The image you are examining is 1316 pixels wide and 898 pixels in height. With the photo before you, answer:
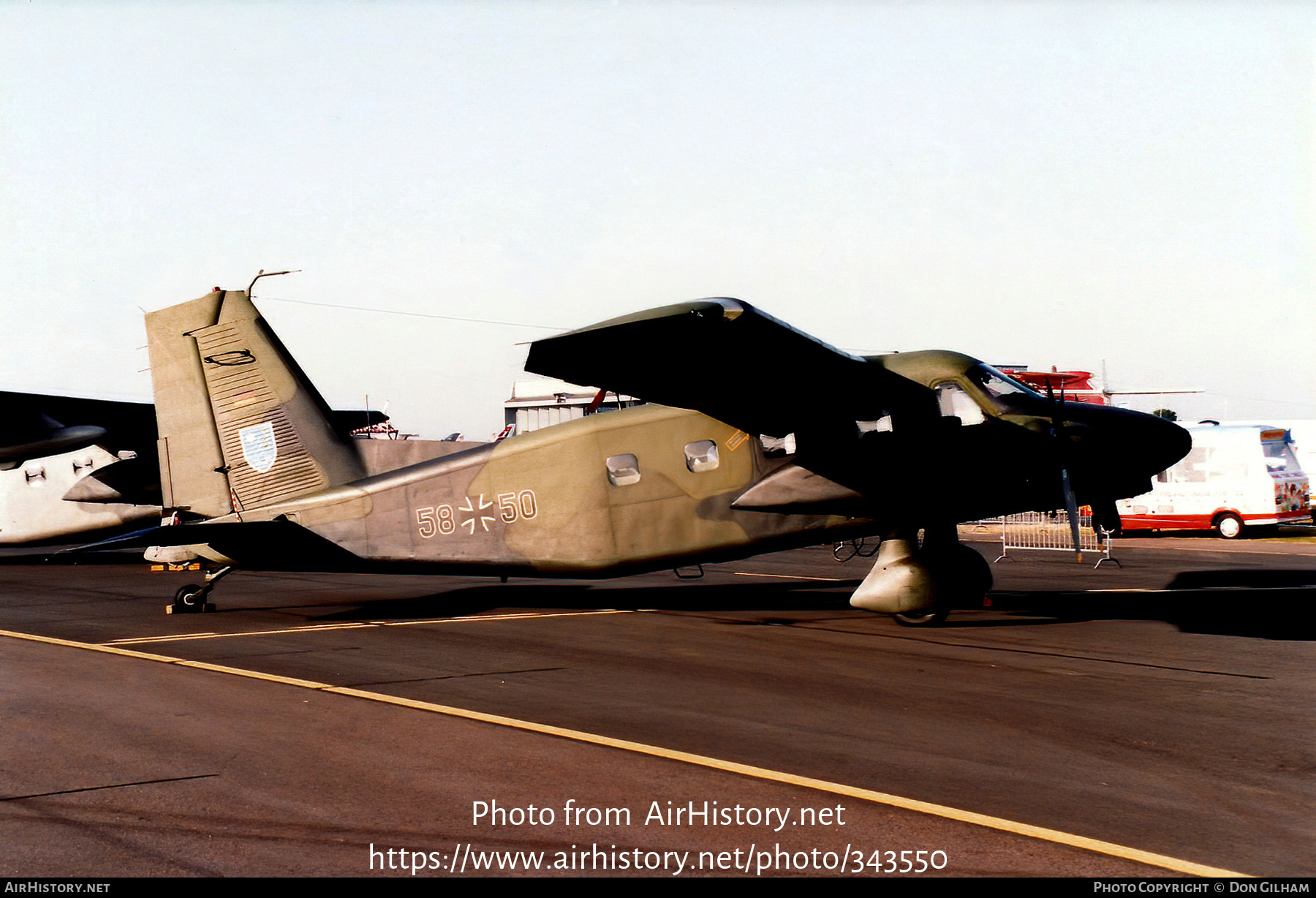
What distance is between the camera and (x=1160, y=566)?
76.3ft

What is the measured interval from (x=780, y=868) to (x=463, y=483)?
1111cm

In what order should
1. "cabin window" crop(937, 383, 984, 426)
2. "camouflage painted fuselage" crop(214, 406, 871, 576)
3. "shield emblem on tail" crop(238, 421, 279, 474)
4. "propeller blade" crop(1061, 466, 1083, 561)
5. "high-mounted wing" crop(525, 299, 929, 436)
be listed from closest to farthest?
"high-mounted wing" crop(525, 299, 929, 436), "propeller blade" crop(1061, 466, 1083, 561), "cabin window" crop(937, 383, 984, 426), "camouflage painted fuselage" crop(214, 406, 871, 576), "shield emblem on tail" crop(238, 421, 279, 474)

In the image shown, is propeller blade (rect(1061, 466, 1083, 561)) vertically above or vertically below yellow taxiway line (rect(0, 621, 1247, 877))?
above

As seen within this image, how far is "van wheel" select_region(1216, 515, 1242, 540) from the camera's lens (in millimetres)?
31688

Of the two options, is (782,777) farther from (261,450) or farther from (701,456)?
(261,450)

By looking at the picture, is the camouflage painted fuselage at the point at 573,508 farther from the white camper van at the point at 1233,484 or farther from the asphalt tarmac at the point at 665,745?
the white camper van at the point at 1233,484

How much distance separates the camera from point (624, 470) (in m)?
14.6

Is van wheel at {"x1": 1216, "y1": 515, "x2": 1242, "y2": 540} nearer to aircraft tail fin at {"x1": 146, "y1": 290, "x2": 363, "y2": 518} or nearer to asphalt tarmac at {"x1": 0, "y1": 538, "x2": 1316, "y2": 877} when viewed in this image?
asphalt tarmac at {"x1": 0, "y1": 538, "x2": 1316, "y2": 877}

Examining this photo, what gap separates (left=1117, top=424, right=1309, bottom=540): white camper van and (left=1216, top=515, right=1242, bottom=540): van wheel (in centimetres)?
2

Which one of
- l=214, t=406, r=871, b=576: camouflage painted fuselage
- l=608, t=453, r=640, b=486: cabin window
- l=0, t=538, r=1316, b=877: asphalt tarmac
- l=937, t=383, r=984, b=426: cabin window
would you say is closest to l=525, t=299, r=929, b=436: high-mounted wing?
l=937, t=383, r=984, b=426: cabin window

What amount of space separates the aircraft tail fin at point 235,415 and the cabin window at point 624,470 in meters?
4.63

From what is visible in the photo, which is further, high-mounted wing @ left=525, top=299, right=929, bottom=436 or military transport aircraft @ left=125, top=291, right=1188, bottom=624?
military transport aircraft @ left=125, top=291, right=1188, bottom=624

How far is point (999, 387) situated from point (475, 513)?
311 inches
